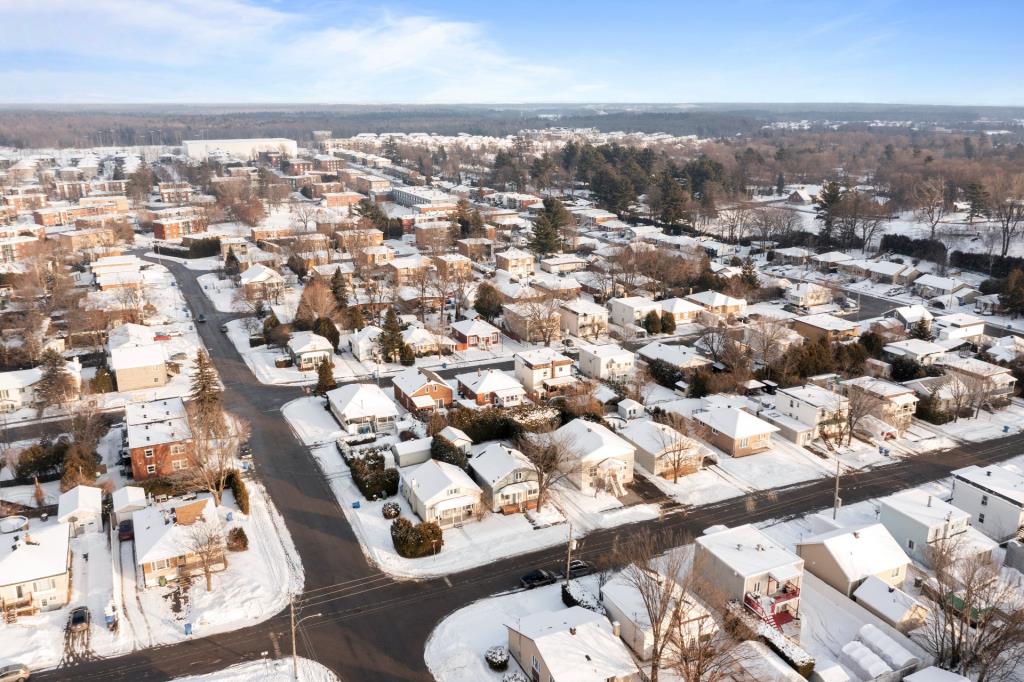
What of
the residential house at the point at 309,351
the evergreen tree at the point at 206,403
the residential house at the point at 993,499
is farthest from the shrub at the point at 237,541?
the residential house at the point at 993,499

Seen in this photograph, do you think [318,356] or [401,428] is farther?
[318,356]

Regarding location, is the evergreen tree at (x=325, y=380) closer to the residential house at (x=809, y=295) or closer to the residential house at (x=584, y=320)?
the residential house at (x=584, y=320)

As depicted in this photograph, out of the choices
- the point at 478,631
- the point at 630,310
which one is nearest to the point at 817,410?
the point at 630,310

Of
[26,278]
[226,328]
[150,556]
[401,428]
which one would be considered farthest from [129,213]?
[150,556]

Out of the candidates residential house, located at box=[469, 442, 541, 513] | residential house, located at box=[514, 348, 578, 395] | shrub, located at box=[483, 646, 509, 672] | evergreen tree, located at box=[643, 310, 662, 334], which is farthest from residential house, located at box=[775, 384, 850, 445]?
shrub, located at box=[483, 646, 509, 672]

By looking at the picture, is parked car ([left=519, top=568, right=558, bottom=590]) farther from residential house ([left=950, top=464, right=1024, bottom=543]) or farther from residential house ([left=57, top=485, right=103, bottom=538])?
residential house ([left=950, top=464, right=1024, bottom=543])

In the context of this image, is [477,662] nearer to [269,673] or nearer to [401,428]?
[269,673]
